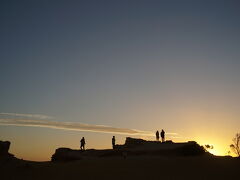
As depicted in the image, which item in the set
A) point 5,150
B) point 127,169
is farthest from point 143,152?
point 5,150

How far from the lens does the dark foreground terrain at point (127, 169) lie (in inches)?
910

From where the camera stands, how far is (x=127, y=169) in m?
24.6

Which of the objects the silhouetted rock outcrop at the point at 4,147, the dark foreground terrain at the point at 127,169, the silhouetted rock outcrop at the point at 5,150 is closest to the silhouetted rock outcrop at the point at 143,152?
the dark foreground terrain at the point at 127,169

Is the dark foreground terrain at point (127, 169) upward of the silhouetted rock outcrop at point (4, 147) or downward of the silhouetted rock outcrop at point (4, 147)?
downward

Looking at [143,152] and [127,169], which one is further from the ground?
[143,152]

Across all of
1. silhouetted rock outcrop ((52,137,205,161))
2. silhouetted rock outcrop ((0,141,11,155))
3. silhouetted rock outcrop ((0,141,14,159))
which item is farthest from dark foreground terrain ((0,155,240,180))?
silhouetted rock outcrop ((52,137,205,161))

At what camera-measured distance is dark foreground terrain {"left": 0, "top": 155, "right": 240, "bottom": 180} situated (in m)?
23.1

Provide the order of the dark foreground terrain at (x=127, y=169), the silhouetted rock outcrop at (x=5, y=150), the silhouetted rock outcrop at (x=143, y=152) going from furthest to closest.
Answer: the silhouetted rock outcrop at (x=143, y=152) → the silhouetted rock outcrop at (x=5, y=150) → the dark foreground terrain at (x=127, y=169)

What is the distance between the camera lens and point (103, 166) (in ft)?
84.0

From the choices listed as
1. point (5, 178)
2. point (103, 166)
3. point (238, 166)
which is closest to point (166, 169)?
point (103, 166)

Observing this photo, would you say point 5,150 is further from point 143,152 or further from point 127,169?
point 143,152

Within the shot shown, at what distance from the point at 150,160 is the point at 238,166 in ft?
28.2

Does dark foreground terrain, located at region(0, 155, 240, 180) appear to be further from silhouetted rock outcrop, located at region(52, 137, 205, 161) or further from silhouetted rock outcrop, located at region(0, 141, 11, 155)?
silhouetted rock outcrop, located at region(52, 137, 205, 161)

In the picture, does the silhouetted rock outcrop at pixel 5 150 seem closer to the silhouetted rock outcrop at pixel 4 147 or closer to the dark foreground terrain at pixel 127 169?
the silhouetted rock outcrop at pixel 4 147
